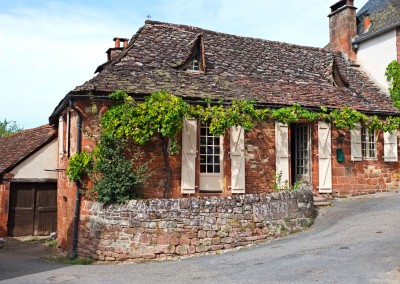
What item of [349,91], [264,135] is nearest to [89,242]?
[264,135]

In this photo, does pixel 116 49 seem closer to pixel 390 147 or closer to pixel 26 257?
pixel 26 257

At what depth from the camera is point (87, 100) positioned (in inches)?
475

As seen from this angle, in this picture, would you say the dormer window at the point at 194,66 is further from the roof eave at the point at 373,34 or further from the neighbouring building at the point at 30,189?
the roof eave at the point at 373,34

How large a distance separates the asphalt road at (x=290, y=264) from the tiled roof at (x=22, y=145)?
181 inches

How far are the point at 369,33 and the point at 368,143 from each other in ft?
17.9

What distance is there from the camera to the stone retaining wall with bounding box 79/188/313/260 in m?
10.3

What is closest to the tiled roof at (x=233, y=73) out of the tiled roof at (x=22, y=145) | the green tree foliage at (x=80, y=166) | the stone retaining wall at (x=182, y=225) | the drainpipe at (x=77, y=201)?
the drainpipe at (x=77, y=201)

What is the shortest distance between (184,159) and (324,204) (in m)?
4.66

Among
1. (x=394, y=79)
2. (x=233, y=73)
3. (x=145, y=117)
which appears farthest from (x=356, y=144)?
(x=145, y=117)

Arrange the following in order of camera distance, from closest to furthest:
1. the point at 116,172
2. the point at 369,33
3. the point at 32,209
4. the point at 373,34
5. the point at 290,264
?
1. the point at 290,264
2. the point at 116,172
3. the point at 32,209
4. the point at 373,34
5. the point at 369,33

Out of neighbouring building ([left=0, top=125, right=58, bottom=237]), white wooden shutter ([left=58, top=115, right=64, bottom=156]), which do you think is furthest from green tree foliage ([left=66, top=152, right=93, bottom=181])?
neighbouring building ([left=0, top=125, right=58, bottom=237])

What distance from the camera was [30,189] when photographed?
15.9 metres

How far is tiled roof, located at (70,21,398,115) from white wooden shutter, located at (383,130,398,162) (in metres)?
0.92

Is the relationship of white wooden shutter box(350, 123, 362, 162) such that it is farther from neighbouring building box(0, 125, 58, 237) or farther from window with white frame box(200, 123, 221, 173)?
neighbouring building box(0, 125, 58, 237)
